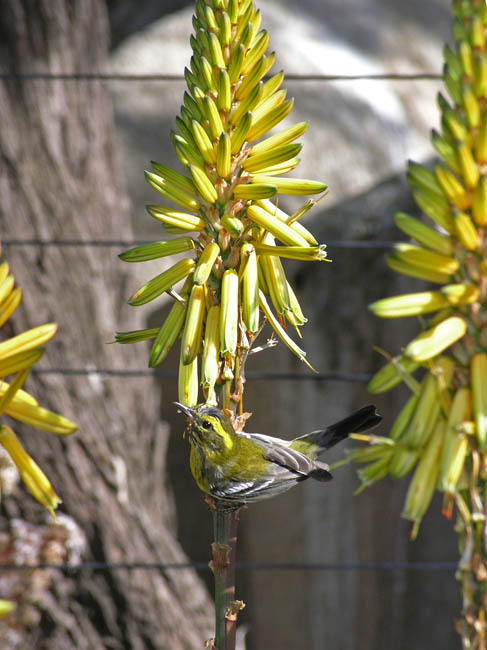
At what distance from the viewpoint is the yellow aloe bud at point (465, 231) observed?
78cm

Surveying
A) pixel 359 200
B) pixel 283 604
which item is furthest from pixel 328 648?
pixel 359 200

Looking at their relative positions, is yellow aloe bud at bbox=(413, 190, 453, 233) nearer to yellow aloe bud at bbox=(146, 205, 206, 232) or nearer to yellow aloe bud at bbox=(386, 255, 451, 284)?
yellow aloe bud at bbox=(386, 255, 451, 284)

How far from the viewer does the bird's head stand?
36.9 inches

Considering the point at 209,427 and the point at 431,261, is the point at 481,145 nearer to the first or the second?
the point at 431,261

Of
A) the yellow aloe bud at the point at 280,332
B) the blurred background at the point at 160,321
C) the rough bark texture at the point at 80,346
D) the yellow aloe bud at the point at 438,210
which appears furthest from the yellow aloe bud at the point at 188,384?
the rough bark texture at the point at 80,346

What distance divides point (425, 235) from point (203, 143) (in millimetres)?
272

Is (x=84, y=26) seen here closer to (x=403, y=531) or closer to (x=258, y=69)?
(x=258, y=69)

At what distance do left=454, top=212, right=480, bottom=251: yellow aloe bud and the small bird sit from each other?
33 centimetres

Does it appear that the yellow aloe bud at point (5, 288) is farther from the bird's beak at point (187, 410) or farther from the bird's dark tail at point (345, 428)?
the bird's dark tail at point (345, 428)

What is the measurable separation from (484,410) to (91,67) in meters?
1.99

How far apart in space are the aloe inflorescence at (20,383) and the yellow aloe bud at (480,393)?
16.6 inches

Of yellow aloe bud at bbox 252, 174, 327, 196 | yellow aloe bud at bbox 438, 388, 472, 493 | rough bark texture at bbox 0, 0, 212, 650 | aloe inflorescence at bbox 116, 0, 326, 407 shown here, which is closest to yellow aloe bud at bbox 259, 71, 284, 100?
aloe inflorescence at bbox 116, 0, 326, 407

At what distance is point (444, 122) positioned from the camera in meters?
0.81

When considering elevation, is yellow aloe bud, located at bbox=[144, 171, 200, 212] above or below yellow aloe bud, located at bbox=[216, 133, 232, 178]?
below
